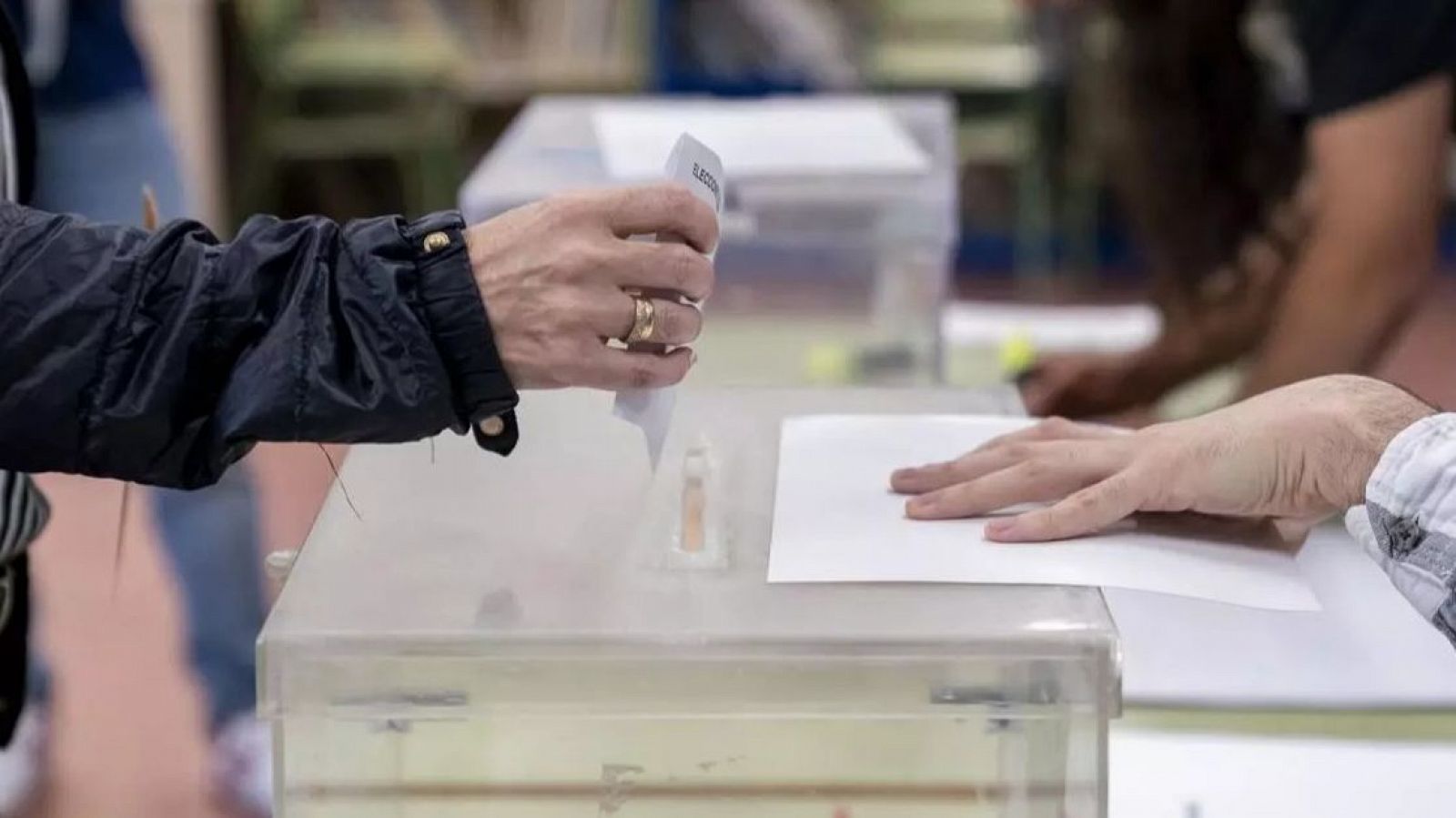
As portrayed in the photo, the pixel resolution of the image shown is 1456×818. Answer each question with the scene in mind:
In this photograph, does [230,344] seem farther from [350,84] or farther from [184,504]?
[350,84]

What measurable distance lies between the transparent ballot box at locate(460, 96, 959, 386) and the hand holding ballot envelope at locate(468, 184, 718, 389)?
728mm

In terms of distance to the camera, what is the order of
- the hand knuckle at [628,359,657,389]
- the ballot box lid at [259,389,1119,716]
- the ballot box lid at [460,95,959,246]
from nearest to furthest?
the ballot box lid at [259,389,1119,716], the hand knuckle at [628,359,657,389], the ballot box lid at [460,95,959,246]

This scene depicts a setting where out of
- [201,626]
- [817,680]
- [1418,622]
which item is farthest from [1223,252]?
[817,680]

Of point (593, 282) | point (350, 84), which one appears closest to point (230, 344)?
point (593, 282)

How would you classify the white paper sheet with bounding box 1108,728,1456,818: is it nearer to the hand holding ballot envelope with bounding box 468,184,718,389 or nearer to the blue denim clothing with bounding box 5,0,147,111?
the hand holding ballot envelope with bounding box 468,184,718,389

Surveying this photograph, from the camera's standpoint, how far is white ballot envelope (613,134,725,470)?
3.08 ft

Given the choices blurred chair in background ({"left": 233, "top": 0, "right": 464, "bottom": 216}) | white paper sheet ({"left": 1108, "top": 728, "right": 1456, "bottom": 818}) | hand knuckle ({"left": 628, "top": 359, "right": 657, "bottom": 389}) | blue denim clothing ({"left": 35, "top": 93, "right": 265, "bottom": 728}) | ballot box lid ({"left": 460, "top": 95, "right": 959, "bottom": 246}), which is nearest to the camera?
hand knuckle ({"left": 628, "top": 359, "right": 657, "bottom": 389})

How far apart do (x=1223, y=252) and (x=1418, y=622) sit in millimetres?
759

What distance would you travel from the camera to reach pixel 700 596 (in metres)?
0.88

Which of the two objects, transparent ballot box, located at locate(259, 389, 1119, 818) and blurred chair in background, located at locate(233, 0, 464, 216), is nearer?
transparent ballot box, located at locate(259, 389, 1119, 818)

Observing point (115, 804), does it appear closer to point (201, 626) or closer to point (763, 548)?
point (201, 626)

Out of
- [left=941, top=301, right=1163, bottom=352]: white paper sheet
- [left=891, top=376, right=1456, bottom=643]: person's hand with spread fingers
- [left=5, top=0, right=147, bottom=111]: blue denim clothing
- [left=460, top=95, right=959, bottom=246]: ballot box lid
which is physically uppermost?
[left=5, top=0, right=147, bottom=111]: blue denim clothing

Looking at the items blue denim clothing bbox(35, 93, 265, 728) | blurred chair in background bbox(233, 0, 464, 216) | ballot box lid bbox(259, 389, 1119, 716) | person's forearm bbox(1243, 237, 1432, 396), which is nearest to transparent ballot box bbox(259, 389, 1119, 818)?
ballot box lid bbox(259, 389, 1119, 716)

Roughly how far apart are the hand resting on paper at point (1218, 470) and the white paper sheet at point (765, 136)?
74 centimetres
